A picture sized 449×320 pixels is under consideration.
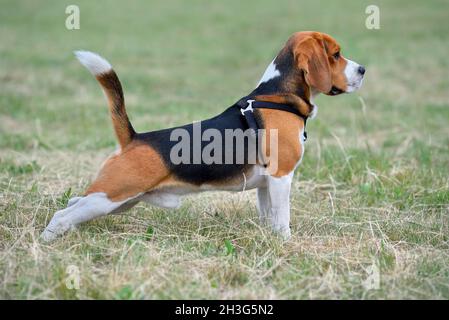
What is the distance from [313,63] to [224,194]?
1821 millimetres

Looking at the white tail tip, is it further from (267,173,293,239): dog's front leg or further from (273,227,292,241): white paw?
(273,227,292,241): white paw

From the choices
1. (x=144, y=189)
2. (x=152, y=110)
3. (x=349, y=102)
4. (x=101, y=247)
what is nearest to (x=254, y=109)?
(x=144, y=189)

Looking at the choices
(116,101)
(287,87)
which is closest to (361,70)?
(287,87)

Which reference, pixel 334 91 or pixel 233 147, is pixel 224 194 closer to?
pixel 233 147

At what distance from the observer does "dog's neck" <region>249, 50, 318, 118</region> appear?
530 centimetres

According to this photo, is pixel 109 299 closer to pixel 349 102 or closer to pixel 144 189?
pixel 144 189

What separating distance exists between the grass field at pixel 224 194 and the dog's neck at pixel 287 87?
1.06 metres

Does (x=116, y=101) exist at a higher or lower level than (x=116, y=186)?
higher

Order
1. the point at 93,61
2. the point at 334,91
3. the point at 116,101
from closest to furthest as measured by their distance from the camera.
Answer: the point at 93,61
the point at 116,101
the point at 334,91

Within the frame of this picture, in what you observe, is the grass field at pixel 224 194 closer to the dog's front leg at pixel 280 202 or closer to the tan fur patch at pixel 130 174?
the dog's front leg at pixel 280 202

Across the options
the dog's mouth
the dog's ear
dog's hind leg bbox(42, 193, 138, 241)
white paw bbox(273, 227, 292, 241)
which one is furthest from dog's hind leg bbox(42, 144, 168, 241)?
the dog's mouth

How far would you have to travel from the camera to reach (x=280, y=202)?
203 inches

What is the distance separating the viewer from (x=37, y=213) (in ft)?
18.1

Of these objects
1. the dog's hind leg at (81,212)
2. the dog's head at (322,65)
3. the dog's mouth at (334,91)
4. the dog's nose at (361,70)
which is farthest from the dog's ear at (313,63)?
the dog's hind leg at (81,212)
